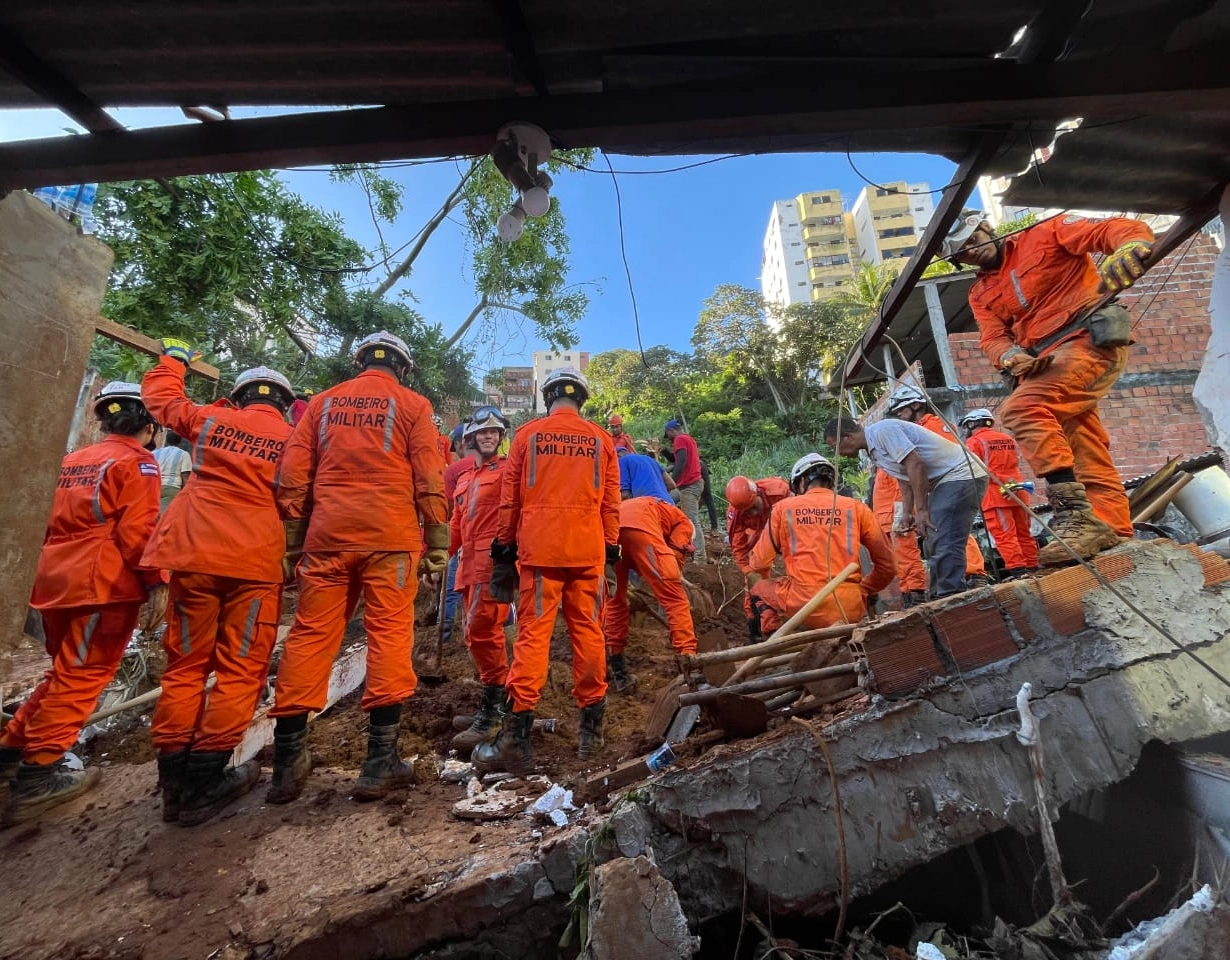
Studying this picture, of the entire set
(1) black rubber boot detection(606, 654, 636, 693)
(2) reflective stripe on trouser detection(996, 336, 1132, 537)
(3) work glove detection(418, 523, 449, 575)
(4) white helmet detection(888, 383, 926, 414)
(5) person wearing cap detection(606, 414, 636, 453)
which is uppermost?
(5) person wearing cap detection(606, 414, 636, 453)

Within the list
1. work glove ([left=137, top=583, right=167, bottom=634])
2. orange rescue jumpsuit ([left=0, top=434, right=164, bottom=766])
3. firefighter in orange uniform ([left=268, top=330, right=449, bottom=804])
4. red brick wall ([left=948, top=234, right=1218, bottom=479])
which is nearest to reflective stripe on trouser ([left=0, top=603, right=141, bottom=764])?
orange rescue jumpsuit ([left=0, top=434, right=164, bottom=766])

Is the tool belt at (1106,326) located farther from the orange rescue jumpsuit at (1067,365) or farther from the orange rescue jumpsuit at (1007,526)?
the orange rescue jumpsuit at (1007,526)

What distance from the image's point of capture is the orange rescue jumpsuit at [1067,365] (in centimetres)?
299

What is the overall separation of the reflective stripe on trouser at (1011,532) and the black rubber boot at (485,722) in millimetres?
4379

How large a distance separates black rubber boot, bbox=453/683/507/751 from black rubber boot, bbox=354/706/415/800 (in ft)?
1.73

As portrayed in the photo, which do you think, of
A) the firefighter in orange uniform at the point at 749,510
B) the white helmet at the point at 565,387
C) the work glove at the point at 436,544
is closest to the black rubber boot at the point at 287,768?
the work glove at the point at 436,544

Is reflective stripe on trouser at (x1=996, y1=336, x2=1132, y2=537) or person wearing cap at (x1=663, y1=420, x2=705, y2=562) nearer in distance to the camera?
reflective stripe on trouser at (x1=996, y1=336, x2=1132, y2=537)

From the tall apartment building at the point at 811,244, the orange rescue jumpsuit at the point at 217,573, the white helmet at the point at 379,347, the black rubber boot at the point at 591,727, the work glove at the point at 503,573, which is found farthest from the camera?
the tall apartment building at the point at 811,244

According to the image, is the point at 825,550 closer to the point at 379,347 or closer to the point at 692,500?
the point at 379,347

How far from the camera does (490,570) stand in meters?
3.75

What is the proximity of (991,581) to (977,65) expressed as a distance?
331 cm

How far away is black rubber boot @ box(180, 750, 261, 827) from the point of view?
2543 millimetres

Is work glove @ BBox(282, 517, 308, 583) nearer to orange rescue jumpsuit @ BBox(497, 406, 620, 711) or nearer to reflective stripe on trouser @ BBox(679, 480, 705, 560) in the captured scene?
orange rescue jumpsuit @ BBox(497, 406, 620, 711)

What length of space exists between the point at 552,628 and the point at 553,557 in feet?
1.24
